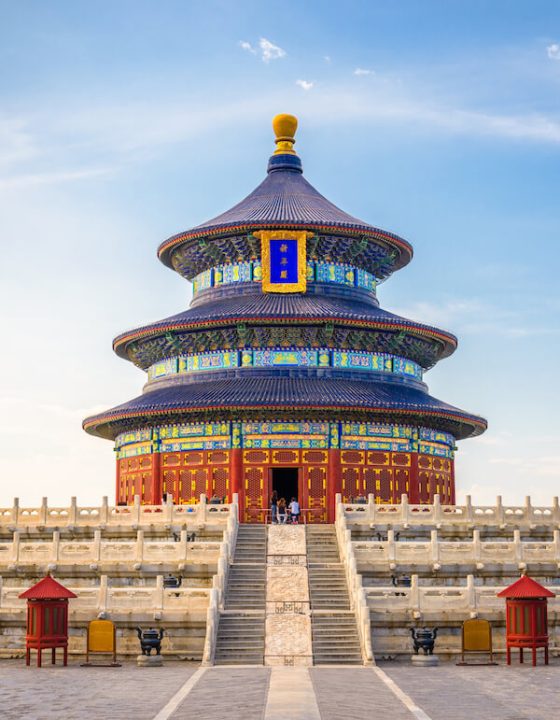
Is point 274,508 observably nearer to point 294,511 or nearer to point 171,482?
point 294,511

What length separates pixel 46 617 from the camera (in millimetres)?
31344

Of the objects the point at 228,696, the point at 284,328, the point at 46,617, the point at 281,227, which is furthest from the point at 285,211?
the point at 228,696

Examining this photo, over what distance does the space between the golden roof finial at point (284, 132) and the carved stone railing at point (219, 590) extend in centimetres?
3114

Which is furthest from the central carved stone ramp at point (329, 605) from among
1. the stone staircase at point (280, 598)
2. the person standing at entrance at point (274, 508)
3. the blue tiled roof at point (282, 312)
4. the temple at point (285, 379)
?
the blue tiled roof at point (282, 312)

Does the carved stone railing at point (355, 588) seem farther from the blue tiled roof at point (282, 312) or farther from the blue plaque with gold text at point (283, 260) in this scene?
the blue plaque with gold text at point (283, 260)

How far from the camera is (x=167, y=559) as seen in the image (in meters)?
36.9

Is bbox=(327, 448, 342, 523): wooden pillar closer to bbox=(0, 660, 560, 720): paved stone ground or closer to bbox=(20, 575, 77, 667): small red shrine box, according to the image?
bbox=(0, 660, 560, 720): paved stone ground

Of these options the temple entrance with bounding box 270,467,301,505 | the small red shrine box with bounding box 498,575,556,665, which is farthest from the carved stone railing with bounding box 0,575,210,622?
the temple entrance with bounding box 270,467,301,505

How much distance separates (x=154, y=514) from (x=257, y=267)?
71.4ft

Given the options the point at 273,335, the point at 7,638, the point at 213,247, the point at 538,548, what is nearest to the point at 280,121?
the point at 213,247

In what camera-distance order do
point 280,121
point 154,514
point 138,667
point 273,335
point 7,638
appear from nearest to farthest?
point 138,667, point 7,638, point 154,514, point 273,335, point 280,121

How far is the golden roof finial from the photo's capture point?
220ft

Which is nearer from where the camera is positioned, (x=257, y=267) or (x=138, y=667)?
(x=138, y=667)

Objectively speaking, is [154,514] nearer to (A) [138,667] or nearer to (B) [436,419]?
(A) [138,667]
